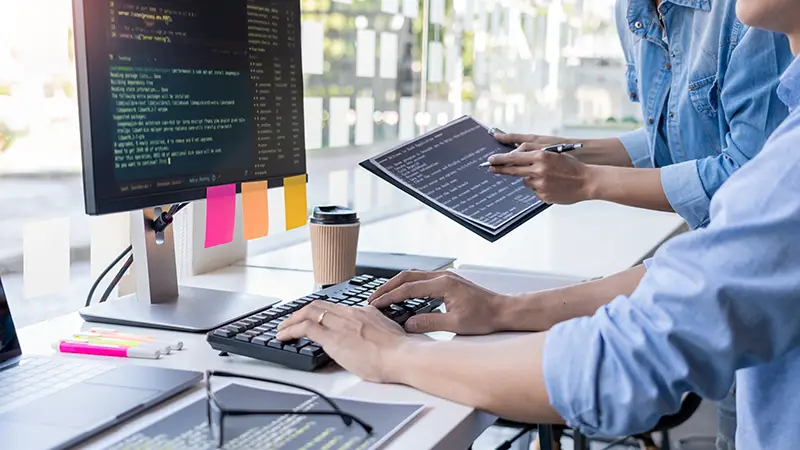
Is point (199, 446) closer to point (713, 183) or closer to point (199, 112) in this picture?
point (199, 112)

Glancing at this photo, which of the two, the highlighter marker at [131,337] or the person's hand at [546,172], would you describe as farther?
the person's hand at [546,172]

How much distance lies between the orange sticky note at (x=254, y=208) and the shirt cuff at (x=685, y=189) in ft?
2.40

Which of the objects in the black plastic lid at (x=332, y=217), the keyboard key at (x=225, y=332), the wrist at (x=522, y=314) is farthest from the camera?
the black plastic lid at (x=332, y=217)

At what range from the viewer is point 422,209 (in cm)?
314

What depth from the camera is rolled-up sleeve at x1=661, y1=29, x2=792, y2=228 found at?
1.43m

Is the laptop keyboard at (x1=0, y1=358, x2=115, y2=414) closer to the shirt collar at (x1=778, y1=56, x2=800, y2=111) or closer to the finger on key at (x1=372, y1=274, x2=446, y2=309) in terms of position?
the finger on key at (x1=372, y1=274, x2=446, y2=309)

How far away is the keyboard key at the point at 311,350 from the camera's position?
3.26 ft

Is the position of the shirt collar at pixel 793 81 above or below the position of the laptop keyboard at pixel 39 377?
above

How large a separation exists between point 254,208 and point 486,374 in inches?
24.3

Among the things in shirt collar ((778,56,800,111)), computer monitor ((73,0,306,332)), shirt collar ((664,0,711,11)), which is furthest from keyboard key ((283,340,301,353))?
shirt collar ((664,0,711,11))

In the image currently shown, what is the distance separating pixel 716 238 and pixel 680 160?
3.47ft

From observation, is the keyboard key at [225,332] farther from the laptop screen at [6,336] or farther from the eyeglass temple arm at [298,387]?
the laptop screen at [6,336]

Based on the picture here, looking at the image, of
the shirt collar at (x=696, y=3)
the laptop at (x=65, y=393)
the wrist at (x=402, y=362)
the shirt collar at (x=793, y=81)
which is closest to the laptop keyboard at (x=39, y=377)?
the laptop at (x=65, y=393)

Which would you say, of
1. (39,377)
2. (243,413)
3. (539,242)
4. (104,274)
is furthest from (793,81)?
(539,242)
